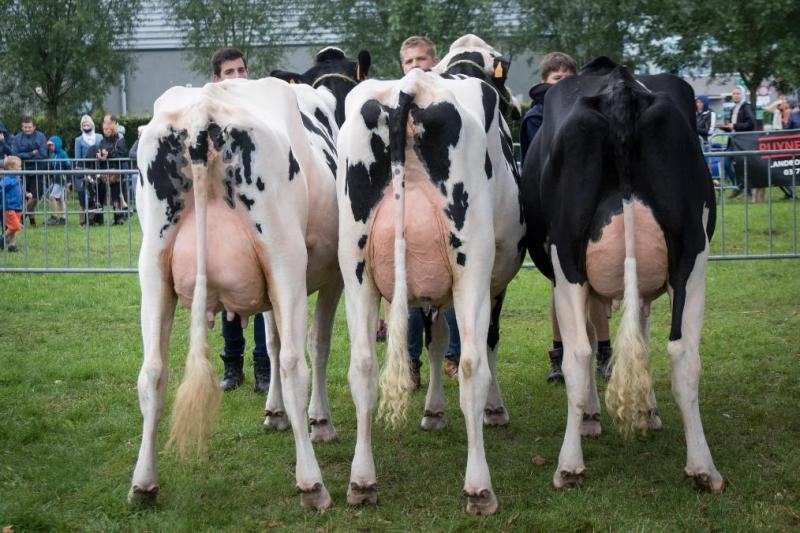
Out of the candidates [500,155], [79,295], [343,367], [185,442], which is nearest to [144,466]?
[185,442]

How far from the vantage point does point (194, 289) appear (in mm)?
5129

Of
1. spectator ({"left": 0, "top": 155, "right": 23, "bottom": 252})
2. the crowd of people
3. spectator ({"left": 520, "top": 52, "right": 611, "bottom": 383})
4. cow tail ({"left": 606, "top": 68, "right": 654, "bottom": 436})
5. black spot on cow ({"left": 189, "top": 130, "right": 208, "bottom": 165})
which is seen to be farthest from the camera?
the crowd of people

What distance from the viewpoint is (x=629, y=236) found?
5.20 metres

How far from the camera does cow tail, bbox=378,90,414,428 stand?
5090 mm

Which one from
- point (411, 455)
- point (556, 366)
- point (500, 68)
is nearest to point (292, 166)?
point (411, 455)

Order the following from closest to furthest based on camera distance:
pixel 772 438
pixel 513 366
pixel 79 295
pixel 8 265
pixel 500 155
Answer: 1. pixel 500 155
2. pixel 772 438
3. pixel 513 366
4. pixel 79 295
5. pixel 8 265

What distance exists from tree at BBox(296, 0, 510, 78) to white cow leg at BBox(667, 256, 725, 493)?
20.3 m

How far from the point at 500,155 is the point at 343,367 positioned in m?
3.20

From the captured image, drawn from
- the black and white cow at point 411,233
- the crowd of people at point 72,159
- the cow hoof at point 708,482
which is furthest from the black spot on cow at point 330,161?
the crowd of people at point 72,159

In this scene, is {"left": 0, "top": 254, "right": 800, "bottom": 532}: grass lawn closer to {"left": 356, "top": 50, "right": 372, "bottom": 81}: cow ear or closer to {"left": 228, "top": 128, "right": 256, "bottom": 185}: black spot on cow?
{"left": 228, "top": 128, "right": 256, "bottom": 185}: black spot on cow

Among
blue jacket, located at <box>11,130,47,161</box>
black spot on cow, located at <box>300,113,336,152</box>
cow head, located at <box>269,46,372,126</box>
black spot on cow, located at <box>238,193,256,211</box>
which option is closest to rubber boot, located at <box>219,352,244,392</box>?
cow head, located at <box>269,46,372,126</box>

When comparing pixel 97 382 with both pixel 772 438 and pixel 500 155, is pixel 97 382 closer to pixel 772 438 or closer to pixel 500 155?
pixel 500 155

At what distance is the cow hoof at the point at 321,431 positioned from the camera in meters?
6.60

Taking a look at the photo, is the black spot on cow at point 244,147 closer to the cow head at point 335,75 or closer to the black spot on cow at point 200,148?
the black spot on cow at point 200,148
